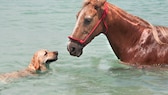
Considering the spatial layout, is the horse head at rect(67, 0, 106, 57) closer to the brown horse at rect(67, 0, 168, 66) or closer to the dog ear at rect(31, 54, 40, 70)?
the brown horse at rect(67, 0, 168, 66)

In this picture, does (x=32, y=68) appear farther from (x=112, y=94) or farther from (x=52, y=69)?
(x=112, y=94)

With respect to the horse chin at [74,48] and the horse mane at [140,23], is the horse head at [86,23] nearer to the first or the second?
the horse chin at [74,48]

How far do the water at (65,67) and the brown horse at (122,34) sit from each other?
27 centimetres

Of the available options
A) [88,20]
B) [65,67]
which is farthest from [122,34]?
[65,67]

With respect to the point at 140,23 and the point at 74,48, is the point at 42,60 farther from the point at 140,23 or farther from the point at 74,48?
the point at 140,23

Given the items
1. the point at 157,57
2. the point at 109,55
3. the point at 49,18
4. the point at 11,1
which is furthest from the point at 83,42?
the point at 11,1

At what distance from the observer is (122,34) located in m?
7.53

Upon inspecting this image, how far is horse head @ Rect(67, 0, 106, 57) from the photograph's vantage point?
7105 mm

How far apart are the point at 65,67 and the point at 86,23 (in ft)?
6.32

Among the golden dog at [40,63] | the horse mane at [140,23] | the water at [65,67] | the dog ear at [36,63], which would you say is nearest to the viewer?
the water at [65,67]

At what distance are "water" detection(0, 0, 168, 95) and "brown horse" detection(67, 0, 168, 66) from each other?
0.90 ft

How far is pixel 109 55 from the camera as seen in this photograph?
9.66m

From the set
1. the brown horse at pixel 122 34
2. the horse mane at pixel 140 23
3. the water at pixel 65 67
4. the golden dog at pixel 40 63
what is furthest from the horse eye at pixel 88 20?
the golden dog at pixel 40 63

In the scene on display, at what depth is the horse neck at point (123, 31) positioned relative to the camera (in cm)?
740
